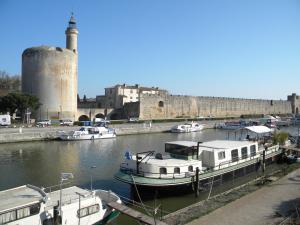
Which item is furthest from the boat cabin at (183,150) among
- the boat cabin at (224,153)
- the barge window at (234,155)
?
the barge window at (234,155)

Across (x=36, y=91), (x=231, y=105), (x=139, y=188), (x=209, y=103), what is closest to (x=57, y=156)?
(x=139, y=188)

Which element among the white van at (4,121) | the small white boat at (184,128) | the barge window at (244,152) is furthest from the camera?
the small white boat at (184,128)

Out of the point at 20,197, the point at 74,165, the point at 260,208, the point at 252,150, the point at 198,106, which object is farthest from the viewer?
the point at 198,106

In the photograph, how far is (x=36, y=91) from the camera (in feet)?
145

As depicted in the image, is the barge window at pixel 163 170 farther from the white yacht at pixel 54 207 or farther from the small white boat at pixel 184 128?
the small white boat at pixel 184 128

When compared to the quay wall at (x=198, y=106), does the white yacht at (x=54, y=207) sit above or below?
below

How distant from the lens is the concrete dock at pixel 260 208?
905 centimetres

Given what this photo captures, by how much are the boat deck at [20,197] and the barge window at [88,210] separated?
115 cm

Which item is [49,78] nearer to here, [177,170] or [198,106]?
[198,106]

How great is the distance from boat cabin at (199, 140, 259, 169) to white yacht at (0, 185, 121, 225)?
5.53 meters

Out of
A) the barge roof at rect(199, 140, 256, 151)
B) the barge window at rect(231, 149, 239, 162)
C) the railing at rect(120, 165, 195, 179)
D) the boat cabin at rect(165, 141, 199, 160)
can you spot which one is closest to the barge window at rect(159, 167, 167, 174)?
the railing at rect(120, 165, 195, 179)

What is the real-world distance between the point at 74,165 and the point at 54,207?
→ 10258 mm

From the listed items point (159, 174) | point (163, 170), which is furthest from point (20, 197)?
point (163, 170)

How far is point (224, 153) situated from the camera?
15086 mm
